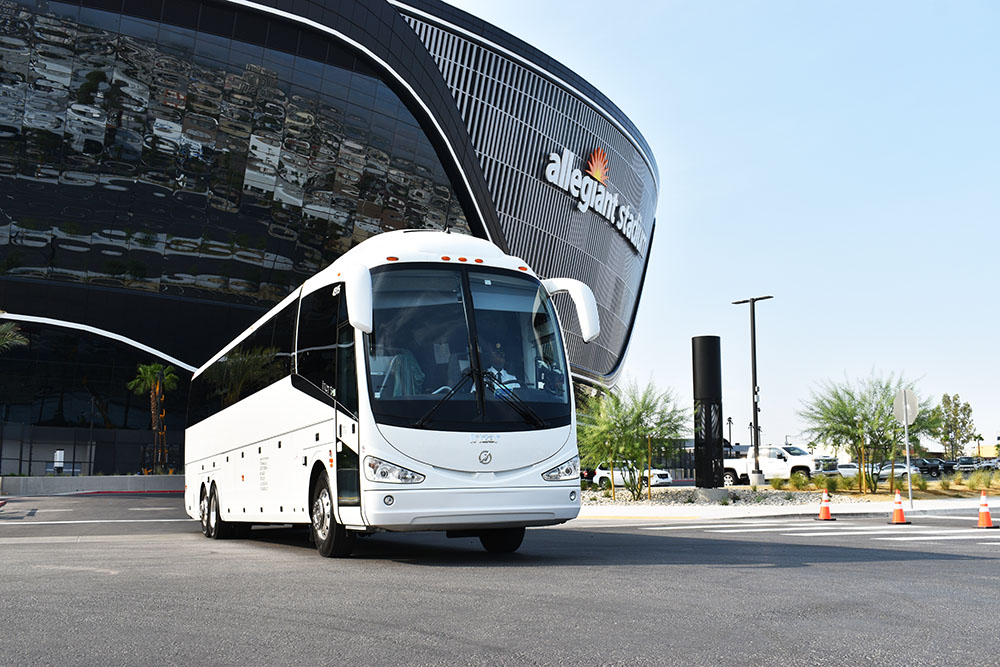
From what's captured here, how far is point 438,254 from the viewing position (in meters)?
11.8

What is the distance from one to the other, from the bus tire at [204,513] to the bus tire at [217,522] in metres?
0.23

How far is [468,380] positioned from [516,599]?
3.92 metres

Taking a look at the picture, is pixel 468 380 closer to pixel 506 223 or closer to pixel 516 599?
pixel 516 599

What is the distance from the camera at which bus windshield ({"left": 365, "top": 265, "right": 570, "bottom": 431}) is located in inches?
424

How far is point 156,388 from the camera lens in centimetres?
5206

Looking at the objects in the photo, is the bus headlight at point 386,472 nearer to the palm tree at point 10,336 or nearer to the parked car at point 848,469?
the palm tree at point 10,336

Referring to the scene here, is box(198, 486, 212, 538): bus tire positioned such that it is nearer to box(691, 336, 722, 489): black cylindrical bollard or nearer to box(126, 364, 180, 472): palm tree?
box(691, 336, 722, 489): black cylindrical bollard

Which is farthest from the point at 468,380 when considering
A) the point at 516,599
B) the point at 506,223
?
the point at 506,223

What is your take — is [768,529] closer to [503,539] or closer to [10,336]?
[503,539]

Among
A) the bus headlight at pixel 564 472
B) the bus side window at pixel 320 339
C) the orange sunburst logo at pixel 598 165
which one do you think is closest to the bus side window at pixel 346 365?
the bus side window at pixel 320 339

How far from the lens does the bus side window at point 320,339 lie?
11586 millimetres

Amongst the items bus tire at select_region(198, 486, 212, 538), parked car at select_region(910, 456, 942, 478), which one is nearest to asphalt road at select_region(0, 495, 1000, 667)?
bus tire at select_region(198, 486, 212, 538)

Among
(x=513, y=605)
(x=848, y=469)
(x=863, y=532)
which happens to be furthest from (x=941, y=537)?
(x=848, y=469)

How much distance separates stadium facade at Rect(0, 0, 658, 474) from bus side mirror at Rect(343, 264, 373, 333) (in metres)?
37.9
